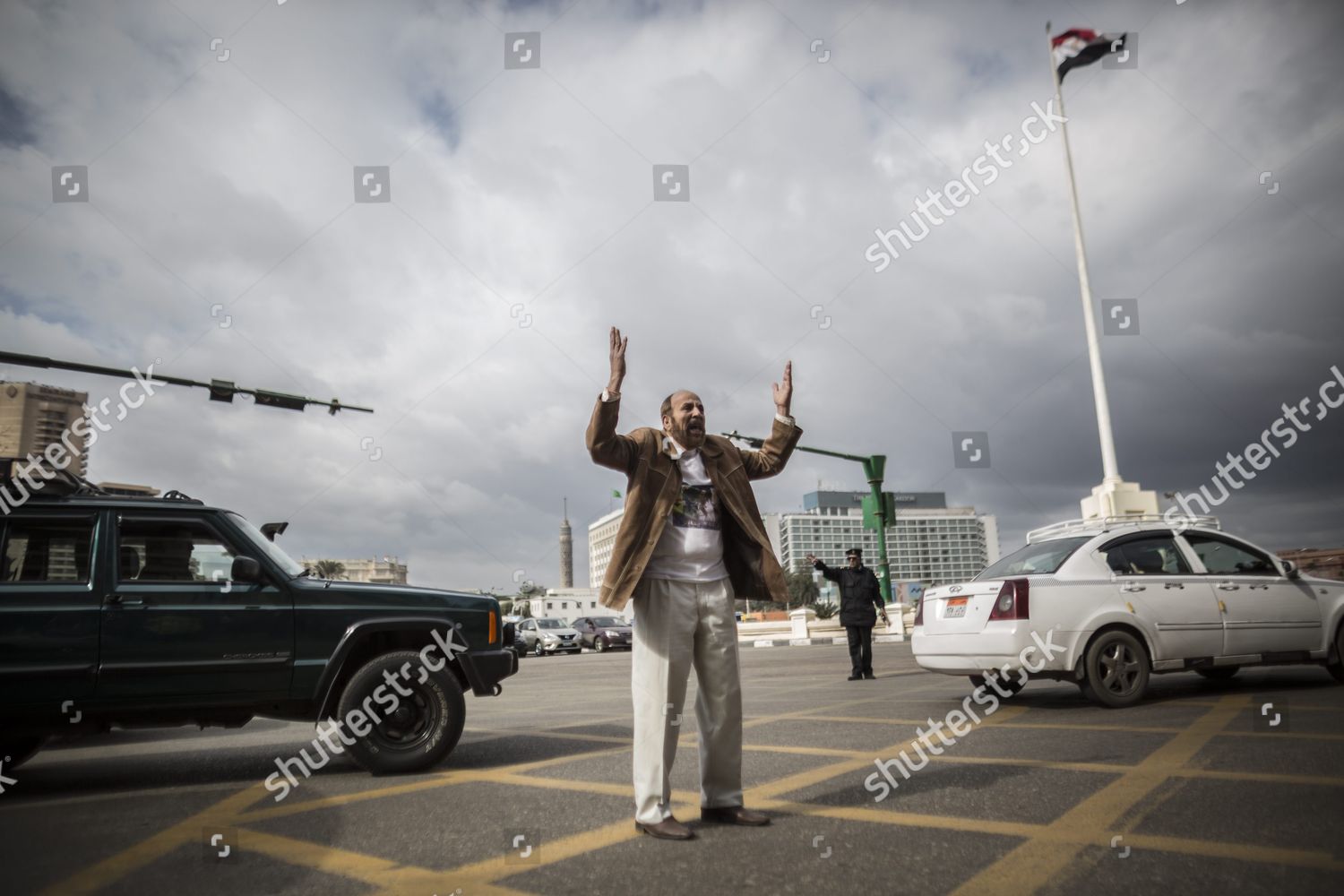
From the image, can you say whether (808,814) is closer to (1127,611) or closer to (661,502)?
(661,502)

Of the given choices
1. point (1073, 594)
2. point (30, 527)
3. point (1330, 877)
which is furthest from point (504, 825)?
point (1073, 594)

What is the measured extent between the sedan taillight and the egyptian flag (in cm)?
2330

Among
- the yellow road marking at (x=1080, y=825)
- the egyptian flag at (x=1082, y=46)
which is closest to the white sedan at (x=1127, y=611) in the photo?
the yellow road marking at (x=1080, y=825)

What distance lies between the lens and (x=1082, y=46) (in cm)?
2533

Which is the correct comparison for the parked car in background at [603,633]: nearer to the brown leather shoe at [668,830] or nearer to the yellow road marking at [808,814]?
the yellow road marking at [808,814]

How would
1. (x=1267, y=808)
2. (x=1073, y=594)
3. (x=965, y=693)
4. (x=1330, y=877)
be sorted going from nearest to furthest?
(x=1330, y=877), (x=1267, y=808), (x=1073, y=594), (x=965, y=693)

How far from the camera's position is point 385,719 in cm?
535

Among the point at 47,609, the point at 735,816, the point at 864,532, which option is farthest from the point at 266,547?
the point at 864,532

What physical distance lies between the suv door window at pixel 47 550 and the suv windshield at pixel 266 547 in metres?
0.83

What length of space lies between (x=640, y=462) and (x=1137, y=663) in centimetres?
550

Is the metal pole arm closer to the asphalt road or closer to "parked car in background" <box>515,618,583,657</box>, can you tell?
the asphalt road

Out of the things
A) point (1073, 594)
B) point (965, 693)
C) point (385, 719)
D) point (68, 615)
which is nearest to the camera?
point (68, 615)

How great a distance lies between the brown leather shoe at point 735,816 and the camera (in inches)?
140

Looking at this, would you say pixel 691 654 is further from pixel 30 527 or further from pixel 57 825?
pixel 30 527
